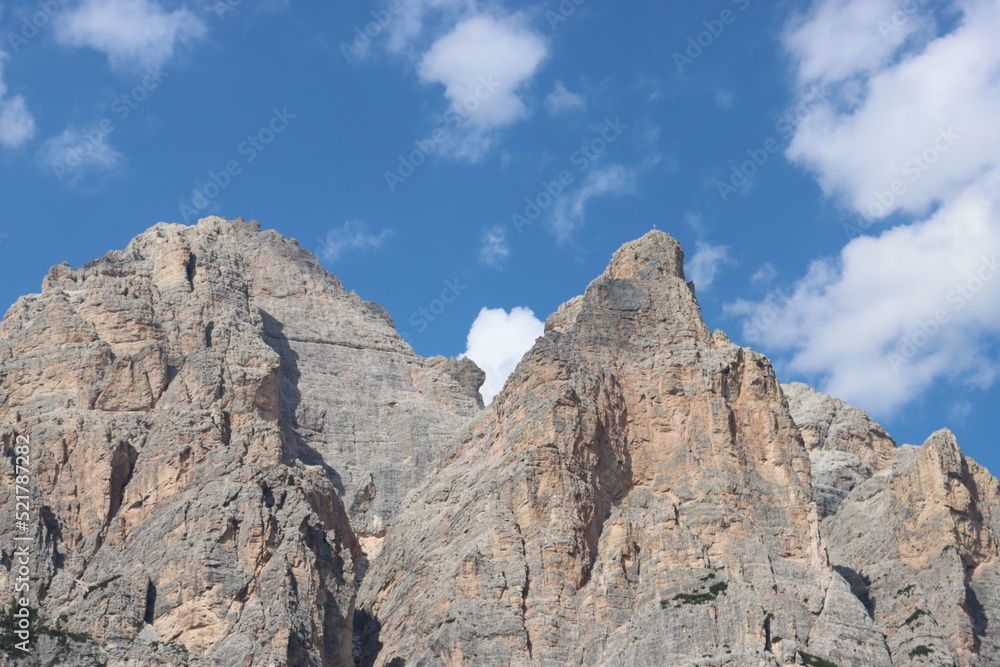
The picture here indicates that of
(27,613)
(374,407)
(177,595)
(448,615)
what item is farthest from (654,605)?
(374,407)

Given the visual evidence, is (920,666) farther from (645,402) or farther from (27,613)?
(27,613)

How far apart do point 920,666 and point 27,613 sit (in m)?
64.0

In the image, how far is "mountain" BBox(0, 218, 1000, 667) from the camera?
4889 inches

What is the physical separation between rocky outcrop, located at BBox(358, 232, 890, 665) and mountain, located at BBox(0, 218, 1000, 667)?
0.23 metres

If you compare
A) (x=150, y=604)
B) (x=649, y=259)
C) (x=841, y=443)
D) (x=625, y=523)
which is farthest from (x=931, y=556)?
(x=150, y=604)

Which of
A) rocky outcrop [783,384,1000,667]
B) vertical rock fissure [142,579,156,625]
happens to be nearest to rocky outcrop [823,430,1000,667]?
rocky outcrop [783,384,1000,667]

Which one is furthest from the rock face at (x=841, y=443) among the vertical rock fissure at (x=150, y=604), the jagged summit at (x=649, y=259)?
the vertical rock fissure at (x=150, y=604)

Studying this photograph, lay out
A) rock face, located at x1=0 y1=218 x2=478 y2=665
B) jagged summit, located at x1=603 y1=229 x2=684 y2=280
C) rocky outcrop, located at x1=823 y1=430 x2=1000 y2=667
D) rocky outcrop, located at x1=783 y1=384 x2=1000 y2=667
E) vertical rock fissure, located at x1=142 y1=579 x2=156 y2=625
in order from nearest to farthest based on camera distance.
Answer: rock face, located at x1=0 y1=218 x2=478 y2=665
vertical rock fissure, located at x1=142 y1=579 x2=156 y2=625
rocky outcrop, located at x1=823 y1=430 x2=1000 y2=667
rocky outcrop, located at x1=783 y1=384 x2=1000 y2=667
jagged summit, located at x1=603 y1=229 x2=684 y2=280

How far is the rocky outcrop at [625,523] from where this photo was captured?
411ft

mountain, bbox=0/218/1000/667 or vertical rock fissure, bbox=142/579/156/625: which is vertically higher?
mountain, bbox=0/218/1000/667

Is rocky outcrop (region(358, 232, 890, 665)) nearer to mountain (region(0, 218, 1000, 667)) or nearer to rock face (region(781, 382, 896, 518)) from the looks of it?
mountain (region(0, 218, 1000, 667))

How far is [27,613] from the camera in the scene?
12206cm

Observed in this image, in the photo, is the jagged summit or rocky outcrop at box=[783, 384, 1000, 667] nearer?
rocky outcrop at box=[783, 384, 1000, 667]

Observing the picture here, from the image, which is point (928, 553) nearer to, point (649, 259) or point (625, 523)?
point (625, 523)
